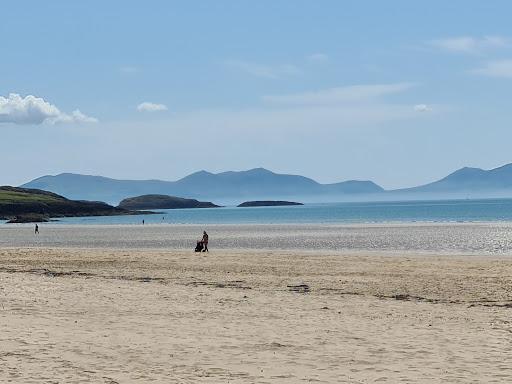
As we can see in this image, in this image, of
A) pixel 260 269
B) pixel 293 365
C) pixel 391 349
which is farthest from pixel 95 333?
pixel 260 269

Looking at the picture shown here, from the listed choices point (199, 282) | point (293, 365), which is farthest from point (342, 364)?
point (199, 282)

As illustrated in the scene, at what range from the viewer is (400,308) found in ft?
67.9

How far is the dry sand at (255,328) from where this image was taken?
12.6 metres

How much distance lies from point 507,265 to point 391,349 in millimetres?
26003

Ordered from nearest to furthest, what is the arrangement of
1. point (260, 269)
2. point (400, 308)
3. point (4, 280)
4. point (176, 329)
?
1. point (176, 329)
2. point (400, 308)
3. point (4, 280)
4. point (260, 269)

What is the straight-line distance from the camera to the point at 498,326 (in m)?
17.3

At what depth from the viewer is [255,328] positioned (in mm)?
16969

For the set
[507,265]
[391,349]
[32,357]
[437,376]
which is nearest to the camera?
[437,376]

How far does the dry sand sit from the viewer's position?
12625mm

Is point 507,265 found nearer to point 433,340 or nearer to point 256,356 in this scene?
point 433,340

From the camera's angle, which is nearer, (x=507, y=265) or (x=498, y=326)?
(x=498, y=326)

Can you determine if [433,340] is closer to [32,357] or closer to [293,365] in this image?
[293,365]

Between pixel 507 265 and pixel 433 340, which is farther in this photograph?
pixel 507 265

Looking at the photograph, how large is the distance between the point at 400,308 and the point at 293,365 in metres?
8.31
